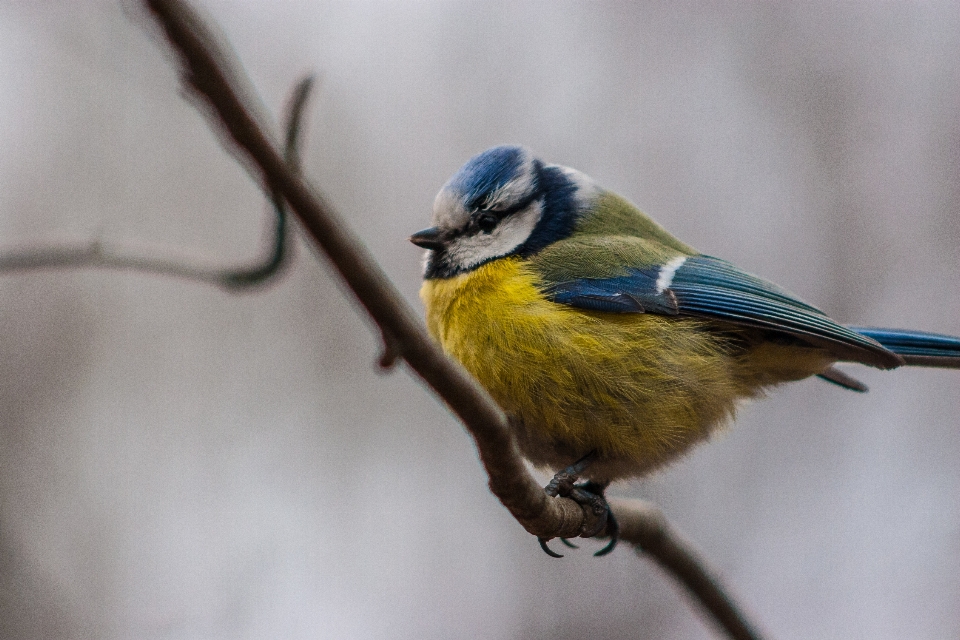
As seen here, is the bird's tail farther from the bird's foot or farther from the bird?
the bird's foot

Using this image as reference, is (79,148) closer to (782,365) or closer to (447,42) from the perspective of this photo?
(447,42)

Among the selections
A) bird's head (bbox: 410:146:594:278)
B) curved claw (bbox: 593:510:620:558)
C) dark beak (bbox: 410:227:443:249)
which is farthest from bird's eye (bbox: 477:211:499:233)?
curved claw (bbox: 593:510:620:558)

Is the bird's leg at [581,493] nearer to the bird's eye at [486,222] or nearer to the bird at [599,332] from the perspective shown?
the bird at [599,332]

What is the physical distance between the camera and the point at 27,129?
4078 millimetres

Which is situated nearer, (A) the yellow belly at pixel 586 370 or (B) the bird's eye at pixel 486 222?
(A) the yellow belly at pixel 586 370

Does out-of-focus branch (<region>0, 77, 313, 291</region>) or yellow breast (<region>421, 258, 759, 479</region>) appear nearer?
out-of-focus branch (<region>0, 77, 313, 291</region>)

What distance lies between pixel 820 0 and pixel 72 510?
13.9 feet

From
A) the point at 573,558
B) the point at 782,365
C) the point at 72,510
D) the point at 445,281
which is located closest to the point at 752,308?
the point at 782,365

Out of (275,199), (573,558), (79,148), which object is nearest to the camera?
(275,199)

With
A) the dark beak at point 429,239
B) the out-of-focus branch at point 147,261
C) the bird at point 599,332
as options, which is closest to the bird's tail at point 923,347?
the bird at point 599,332

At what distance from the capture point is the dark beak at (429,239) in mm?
2336

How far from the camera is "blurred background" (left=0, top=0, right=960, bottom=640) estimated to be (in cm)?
360

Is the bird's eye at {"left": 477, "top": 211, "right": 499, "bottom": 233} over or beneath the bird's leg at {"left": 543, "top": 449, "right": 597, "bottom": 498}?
over

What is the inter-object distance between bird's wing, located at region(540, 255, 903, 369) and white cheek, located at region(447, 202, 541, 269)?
0.18m
